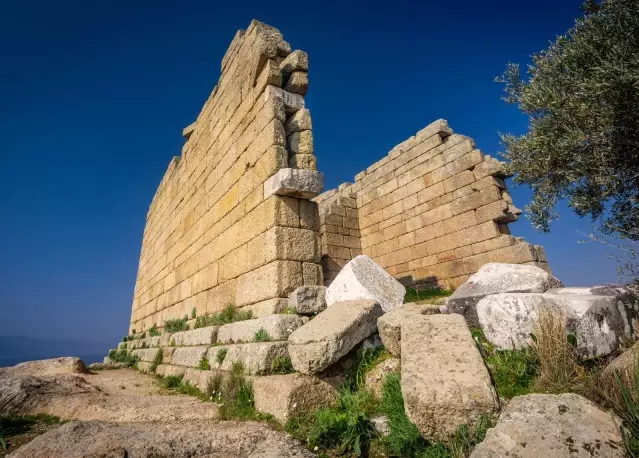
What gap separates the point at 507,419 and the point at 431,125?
320 inches

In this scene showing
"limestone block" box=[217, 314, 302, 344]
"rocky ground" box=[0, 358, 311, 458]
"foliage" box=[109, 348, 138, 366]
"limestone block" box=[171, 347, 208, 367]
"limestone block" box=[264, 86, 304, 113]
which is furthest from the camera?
"foliage" box=[109, 348, 138, 366]

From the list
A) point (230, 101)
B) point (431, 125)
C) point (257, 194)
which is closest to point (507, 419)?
point (257, 194)

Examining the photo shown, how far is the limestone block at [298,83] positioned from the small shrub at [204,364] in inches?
148

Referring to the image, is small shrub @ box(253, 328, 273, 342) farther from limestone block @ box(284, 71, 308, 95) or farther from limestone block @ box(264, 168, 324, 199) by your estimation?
limestone block @ box(284, 71, 308, 95)

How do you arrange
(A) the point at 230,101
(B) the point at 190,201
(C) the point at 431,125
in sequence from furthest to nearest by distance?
(C) the point at 431,125 → (B) the point at 190,201 → (A) the point at 230,101

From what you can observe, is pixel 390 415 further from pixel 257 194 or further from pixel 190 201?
pixel 190 201

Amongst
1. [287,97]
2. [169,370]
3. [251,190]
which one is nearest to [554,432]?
[251,190]

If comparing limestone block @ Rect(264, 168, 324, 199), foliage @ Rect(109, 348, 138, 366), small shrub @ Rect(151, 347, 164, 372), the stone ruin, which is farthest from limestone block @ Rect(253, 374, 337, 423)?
foliage @ Rect(109, 348, 138, 366)

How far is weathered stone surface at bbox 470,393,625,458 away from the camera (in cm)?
150

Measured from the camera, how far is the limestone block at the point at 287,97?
4.49 metres

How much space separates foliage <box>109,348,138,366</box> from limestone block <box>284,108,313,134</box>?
6.33 m

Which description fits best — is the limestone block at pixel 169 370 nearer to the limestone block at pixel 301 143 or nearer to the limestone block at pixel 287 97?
the limestone block at pixel 301 143

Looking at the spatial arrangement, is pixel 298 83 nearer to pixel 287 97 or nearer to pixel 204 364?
pixel 287 97

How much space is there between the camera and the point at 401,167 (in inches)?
371
